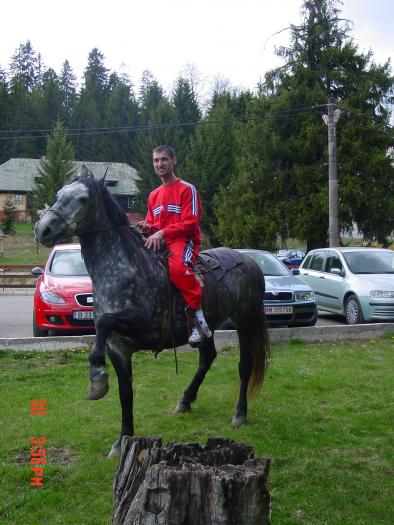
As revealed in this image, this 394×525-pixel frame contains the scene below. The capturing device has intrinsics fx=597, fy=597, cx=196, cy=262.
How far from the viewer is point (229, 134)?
57.8 metres

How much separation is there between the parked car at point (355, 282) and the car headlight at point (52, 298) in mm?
6512

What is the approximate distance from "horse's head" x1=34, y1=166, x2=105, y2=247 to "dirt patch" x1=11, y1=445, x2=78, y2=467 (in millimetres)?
1953

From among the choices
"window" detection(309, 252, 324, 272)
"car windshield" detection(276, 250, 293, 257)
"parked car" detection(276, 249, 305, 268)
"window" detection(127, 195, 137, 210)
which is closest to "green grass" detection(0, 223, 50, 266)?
"window" detection(127, 195, 137, 210)

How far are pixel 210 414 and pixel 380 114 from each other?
102 ft

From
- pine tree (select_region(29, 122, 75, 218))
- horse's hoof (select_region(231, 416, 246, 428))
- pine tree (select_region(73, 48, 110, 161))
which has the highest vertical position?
pine tree (select_region(73, 48, 110, 161))

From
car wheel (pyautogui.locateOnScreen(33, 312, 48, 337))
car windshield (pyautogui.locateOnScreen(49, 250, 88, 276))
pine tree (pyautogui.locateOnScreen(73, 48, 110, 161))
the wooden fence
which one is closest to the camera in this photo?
car wheel (pyautogui.locateOnScreen(33, 312, 48, 337))

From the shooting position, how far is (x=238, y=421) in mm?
6191

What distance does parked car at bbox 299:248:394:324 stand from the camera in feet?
42.4

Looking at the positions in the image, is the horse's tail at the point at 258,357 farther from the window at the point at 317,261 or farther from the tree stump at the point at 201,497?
the window at the point at 317,261

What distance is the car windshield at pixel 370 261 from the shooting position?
46.1ft

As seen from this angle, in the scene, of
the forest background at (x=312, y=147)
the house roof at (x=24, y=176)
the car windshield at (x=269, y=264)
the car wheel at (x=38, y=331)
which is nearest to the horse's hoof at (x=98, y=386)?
the car wheel at (x=38, y=331)

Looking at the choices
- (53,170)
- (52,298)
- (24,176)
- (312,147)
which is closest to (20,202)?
(24,176)

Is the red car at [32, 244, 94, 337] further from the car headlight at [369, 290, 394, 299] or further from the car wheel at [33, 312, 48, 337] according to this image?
the car headlight at [369, 290, 394, 299]

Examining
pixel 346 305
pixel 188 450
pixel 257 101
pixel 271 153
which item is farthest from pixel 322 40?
pixel 188 450
